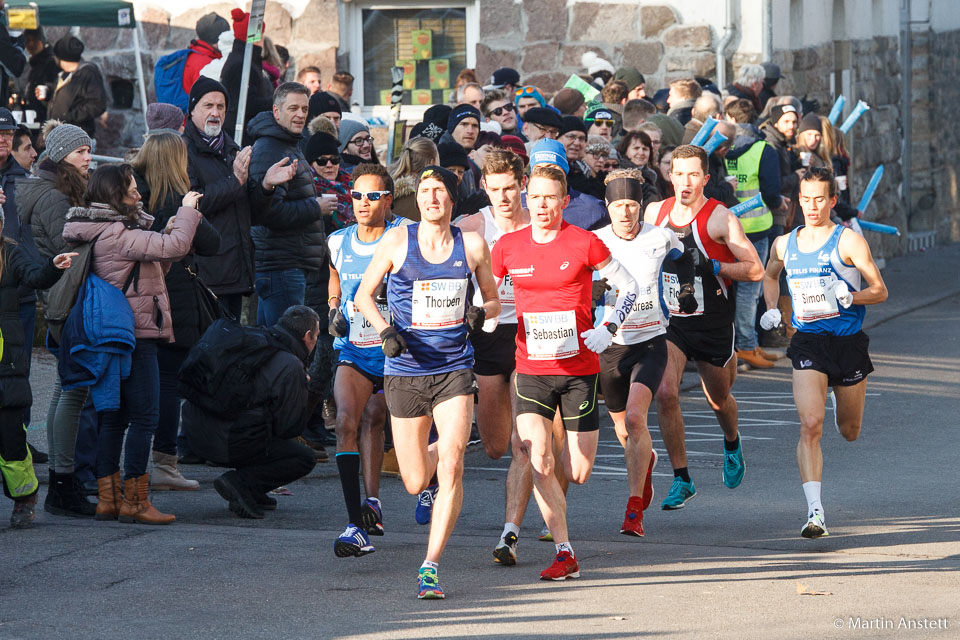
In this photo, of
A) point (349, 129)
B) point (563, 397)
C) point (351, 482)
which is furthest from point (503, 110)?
point (563, 397)

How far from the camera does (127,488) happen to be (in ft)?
26.1

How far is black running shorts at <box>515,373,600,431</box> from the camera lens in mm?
7109

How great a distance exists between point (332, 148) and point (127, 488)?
11.1ft

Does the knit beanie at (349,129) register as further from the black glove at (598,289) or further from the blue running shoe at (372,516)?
the black glove at (598,289)

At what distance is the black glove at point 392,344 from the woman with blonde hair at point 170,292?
1953 millimetres

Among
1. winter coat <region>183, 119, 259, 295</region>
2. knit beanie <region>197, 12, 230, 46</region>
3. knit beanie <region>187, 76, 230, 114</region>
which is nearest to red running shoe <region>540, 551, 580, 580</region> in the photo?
winter coat <region>183, 119, 259, 295</region>

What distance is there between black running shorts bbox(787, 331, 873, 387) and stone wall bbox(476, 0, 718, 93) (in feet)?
33.4

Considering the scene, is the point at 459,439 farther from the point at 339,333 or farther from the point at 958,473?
the point at 958,473

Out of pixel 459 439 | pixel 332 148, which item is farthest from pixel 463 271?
pixel 332 148

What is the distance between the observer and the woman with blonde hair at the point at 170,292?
859 cm

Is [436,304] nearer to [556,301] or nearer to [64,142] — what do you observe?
[556,301]

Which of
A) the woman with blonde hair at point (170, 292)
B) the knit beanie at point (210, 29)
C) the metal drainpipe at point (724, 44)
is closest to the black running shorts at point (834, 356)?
the woman with blonde hair at point (170, 292)

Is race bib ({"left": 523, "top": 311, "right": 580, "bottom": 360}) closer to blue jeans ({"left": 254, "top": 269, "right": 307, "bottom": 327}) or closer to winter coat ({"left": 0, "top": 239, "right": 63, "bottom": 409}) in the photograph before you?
winter coat ({"left": 0, "top": 239, "right": 63, "bottom": 409})

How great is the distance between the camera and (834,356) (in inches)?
319
